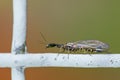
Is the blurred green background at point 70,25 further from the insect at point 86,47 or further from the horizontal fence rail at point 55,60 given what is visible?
the horizontal fence rail at point 55,60

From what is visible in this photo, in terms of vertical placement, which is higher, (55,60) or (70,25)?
(70,25)

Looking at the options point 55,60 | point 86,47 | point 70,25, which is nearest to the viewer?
point 55,60

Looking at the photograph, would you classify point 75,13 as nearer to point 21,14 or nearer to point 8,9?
point 8,9

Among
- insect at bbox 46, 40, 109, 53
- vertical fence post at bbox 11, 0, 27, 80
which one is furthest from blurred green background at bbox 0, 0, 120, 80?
vertical fence post at bbox 11, 0, 27, 80

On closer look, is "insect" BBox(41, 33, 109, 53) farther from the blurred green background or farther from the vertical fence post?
the blurred green background

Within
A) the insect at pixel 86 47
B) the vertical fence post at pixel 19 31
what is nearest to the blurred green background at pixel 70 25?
the insect at pixel 86 47

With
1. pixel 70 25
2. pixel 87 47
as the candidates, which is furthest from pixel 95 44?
pixel 70 25

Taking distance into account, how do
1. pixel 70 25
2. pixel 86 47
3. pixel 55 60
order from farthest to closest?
pixel 70 25, pixel 86 47, pixel 55 60

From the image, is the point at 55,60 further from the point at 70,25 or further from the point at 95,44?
the point at 70,25

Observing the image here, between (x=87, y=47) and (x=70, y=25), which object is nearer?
(x=87, y=47)

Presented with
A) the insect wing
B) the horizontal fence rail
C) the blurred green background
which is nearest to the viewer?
the horizontal fence rail
